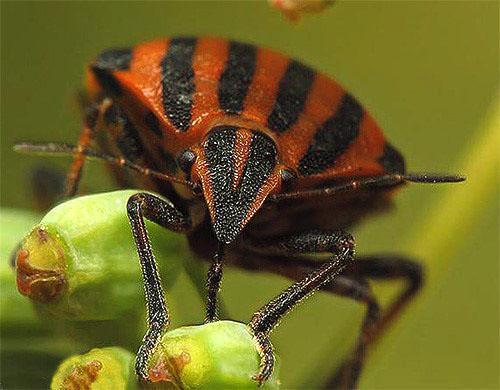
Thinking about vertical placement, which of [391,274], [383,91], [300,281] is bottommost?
[383,91]

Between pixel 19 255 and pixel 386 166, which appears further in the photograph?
pixel 386 166

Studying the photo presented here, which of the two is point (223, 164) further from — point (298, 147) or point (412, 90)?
point (412, 90)

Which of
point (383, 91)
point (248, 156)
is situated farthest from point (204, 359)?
point (383, 91)

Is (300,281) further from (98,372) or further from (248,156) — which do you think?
(98,372)

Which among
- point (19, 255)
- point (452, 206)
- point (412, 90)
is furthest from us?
point (412, 90)

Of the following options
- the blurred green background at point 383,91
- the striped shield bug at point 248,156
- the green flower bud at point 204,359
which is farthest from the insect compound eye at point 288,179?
the blurred green background at point 383,91

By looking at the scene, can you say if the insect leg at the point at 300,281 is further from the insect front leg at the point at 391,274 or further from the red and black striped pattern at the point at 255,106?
the insect front leg at the point at 391,274

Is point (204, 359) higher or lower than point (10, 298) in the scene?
higher

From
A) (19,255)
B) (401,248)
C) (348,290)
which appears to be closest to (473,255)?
(401,248)
